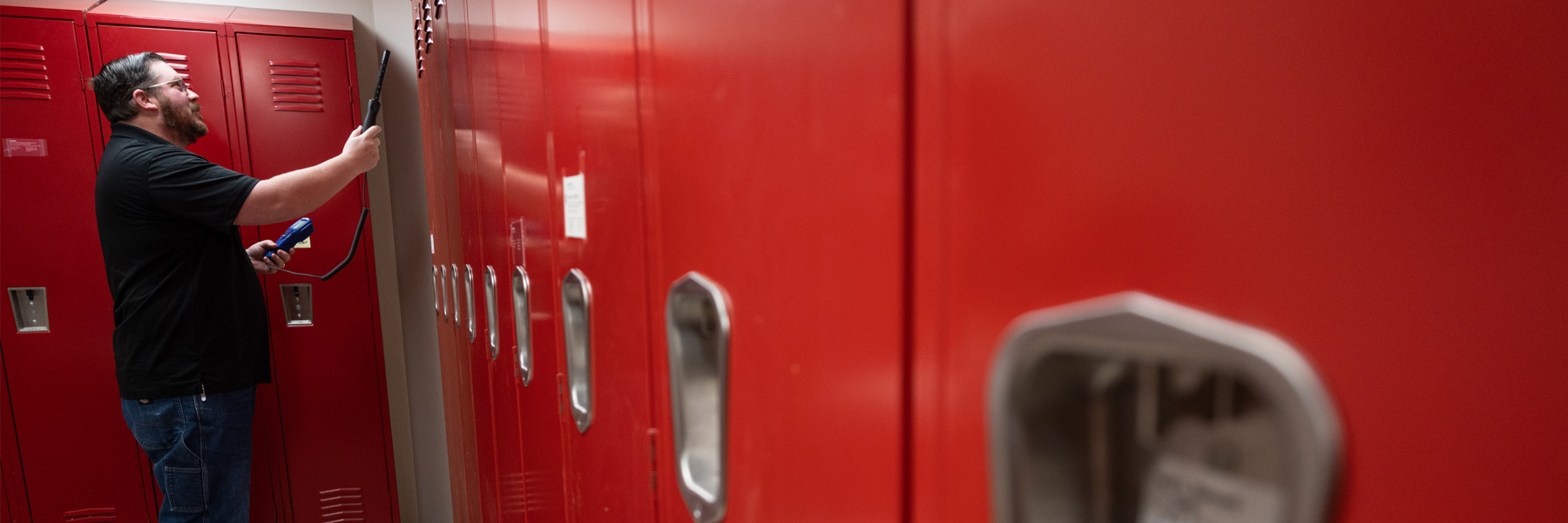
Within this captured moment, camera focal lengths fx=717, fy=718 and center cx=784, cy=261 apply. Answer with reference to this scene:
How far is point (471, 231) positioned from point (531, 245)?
0.83 meters

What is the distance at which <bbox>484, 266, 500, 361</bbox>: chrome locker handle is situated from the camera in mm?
1707

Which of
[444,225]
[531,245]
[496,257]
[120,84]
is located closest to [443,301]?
[444,225]

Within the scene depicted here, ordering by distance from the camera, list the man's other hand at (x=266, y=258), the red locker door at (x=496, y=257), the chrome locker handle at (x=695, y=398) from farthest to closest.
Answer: the man's other hand at (x=266, y=258) → the red locker door at (x=496, y=257) → the chrome locker handle at (x=695, y=398)

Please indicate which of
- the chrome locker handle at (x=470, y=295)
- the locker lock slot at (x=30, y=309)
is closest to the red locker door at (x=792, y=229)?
the chrome locker handle at (x=470, y=295)

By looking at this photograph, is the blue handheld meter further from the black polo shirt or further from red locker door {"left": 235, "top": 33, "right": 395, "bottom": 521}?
the black polo shirt

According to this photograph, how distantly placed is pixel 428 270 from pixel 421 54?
3.56 feet

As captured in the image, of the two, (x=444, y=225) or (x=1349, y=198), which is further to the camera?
(x=444, y=225)

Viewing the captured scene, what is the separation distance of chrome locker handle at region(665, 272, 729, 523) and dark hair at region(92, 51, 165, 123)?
2.56m

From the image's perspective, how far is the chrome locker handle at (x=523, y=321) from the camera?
1.35m

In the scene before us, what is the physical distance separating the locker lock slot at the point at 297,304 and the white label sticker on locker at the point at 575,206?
2.48 metres

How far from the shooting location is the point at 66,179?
100 inches

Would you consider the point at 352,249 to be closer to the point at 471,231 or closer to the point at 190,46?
the point at 190,46

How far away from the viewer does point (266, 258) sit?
2.73m

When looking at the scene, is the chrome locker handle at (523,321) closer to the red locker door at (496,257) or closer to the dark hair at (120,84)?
the red locker door at (496,257)
